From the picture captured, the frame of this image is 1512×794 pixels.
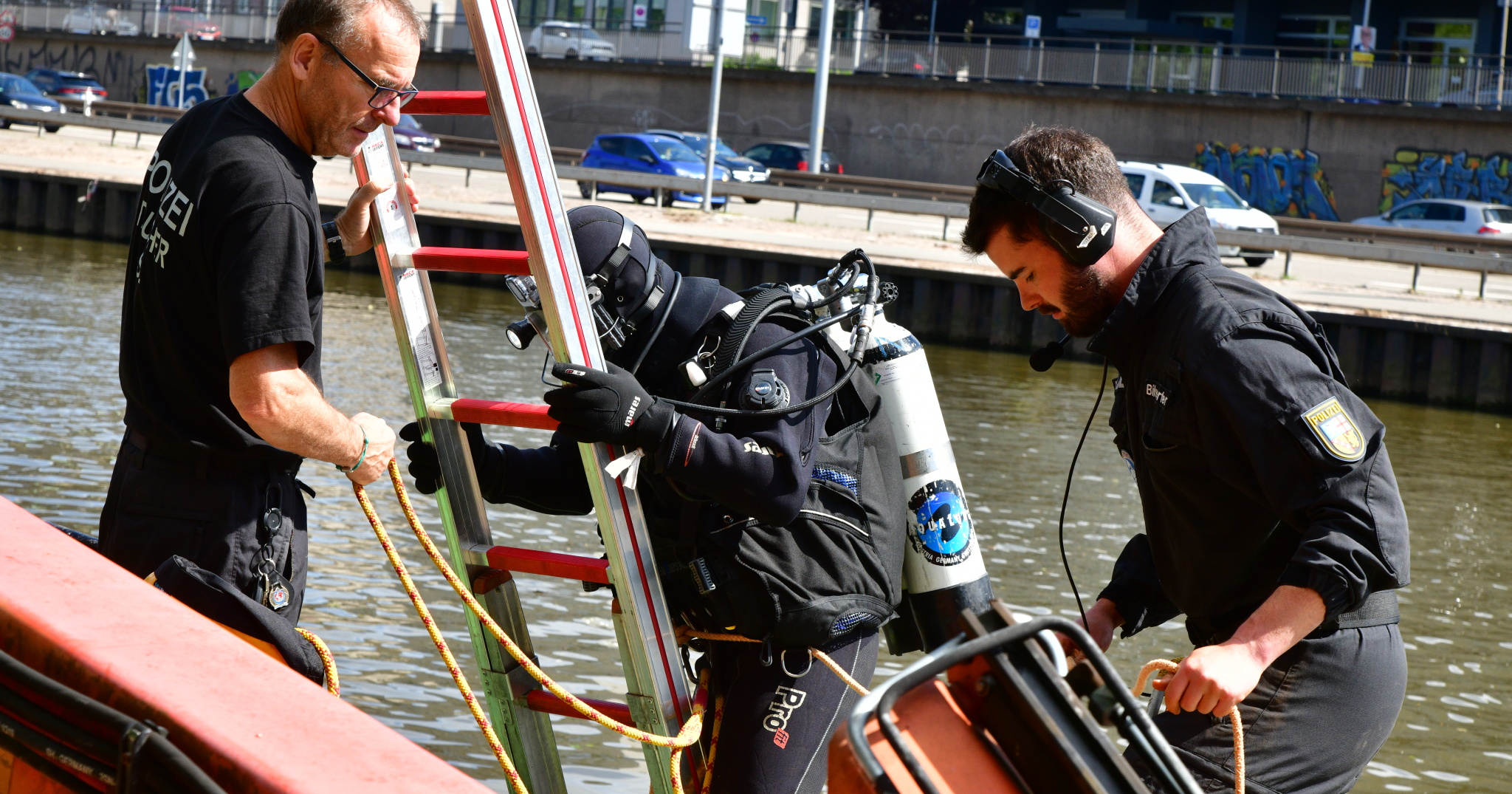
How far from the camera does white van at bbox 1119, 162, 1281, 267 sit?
23625 millimetres

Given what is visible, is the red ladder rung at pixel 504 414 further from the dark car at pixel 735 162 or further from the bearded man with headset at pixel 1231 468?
the dark car at pixel 735 162

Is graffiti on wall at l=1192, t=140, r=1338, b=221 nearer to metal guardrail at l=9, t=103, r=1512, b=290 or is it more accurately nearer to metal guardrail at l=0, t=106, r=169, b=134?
metal guardrail at l=9, t=103, r=1512, b=290

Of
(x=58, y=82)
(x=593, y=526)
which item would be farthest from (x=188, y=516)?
(x=58, y=82)

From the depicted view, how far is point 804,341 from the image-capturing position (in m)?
3.20

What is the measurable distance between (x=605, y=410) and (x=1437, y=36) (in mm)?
41425

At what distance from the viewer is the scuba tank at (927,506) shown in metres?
3.42

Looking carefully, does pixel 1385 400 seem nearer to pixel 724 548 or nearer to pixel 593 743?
pixel 593 743

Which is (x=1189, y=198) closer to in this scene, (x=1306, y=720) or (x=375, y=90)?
(x=1306, y=720)

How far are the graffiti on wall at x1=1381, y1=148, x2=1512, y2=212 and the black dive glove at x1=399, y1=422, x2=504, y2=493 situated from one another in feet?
107

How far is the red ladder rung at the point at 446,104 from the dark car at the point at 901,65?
117ft

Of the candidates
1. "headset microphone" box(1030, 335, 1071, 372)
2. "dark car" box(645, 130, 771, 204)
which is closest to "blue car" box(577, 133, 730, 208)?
"dark car" box(645, 130, 771, 204)

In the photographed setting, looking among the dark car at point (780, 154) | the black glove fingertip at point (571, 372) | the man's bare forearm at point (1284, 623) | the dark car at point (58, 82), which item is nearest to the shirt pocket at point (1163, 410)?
the man's bare forearm at point (1284, 623)

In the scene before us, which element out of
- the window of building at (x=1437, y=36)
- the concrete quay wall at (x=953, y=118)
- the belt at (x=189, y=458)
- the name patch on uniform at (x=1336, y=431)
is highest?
the window of building at (x=1437, y=36)

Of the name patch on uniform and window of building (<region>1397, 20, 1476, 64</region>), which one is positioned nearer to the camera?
the name patch on uniform
